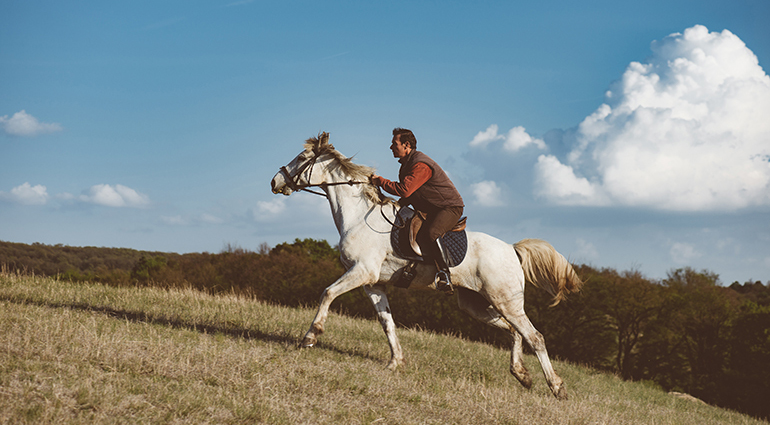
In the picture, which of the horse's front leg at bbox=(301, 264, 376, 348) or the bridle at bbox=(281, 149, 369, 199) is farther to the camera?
the bridle at bbox=(281, 149, 369, 199)

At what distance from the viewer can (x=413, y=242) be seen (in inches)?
264

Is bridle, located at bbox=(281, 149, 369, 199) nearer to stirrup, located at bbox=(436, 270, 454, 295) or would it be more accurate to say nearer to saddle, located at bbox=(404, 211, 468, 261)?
saddle, located at bbox=(404, 211, 468, 261)

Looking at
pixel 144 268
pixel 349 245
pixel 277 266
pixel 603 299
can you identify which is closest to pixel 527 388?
pixel 349 245

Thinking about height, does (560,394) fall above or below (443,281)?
below

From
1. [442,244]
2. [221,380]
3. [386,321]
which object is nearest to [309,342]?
[386,321]

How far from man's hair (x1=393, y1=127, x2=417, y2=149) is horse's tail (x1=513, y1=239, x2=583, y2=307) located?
7.08ft

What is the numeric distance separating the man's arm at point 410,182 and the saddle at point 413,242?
0.52m

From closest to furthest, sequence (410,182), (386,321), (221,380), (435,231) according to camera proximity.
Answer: (221,380) → (410,182) → (435,231) → (386,321)

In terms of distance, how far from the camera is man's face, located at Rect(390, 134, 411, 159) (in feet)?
22.7

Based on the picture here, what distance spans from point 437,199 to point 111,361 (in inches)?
162

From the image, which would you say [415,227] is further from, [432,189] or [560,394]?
[560,394]

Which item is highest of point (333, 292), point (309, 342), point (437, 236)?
point (437, 236)

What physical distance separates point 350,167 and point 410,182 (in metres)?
1.21

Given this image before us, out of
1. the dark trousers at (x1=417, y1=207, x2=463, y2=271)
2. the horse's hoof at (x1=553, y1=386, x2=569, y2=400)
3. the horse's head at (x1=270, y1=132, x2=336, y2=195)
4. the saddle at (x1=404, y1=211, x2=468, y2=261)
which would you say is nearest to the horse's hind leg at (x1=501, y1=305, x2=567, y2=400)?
the horse's hoof at (x1=553, y1=386, x2=569, y2=400)
